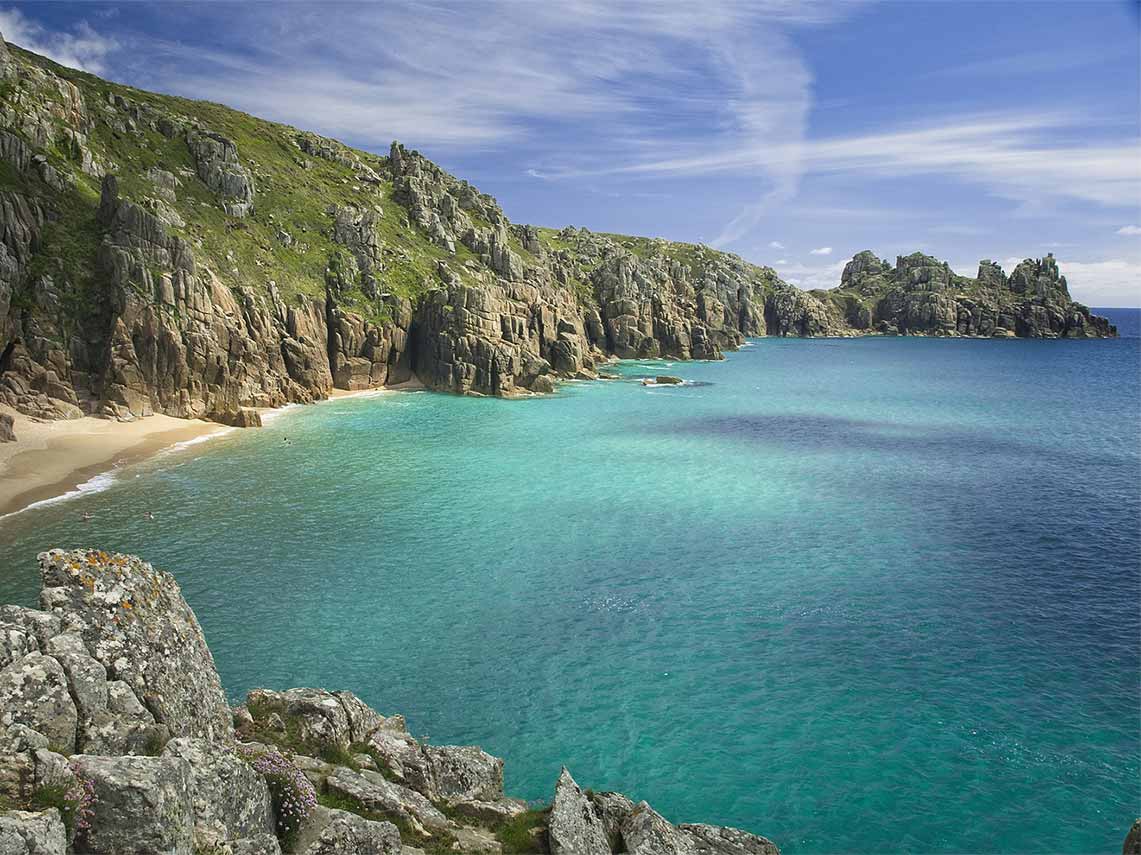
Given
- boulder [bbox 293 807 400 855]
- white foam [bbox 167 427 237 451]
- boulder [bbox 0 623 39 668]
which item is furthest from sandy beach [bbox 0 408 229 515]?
boulder [bbox 293 807 400 855]

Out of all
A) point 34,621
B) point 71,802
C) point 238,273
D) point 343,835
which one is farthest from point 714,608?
point 238,273

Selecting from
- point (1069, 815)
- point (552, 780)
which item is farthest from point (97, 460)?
point (1069, 815)

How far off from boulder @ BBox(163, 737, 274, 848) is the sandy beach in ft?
140

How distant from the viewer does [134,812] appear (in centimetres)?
962

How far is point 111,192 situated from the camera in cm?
8019

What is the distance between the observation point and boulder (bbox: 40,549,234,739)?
43.6 feet

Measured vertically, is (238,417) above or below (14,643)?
above

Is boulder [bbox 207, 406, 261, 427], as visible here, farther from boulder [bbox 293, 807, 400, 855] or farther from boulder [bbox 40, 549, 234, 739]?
boulder [bbox 293, 807, 400, 855]

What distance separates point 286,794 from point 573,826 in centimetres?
620

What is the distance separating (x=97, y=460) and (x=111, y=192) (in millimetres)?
40367

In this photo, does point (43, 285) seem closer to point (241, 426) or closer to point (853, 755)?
point (241, 426)

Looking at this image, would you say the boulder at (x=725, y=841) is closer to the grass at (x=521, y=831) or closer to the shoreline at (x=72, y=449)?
the grass at (x=521, y=831)

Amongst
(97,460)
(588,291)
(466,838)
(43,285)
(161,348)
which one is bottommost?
(466,838)

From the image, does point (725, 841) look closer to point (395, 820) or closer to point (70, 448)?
point (395, 820)
